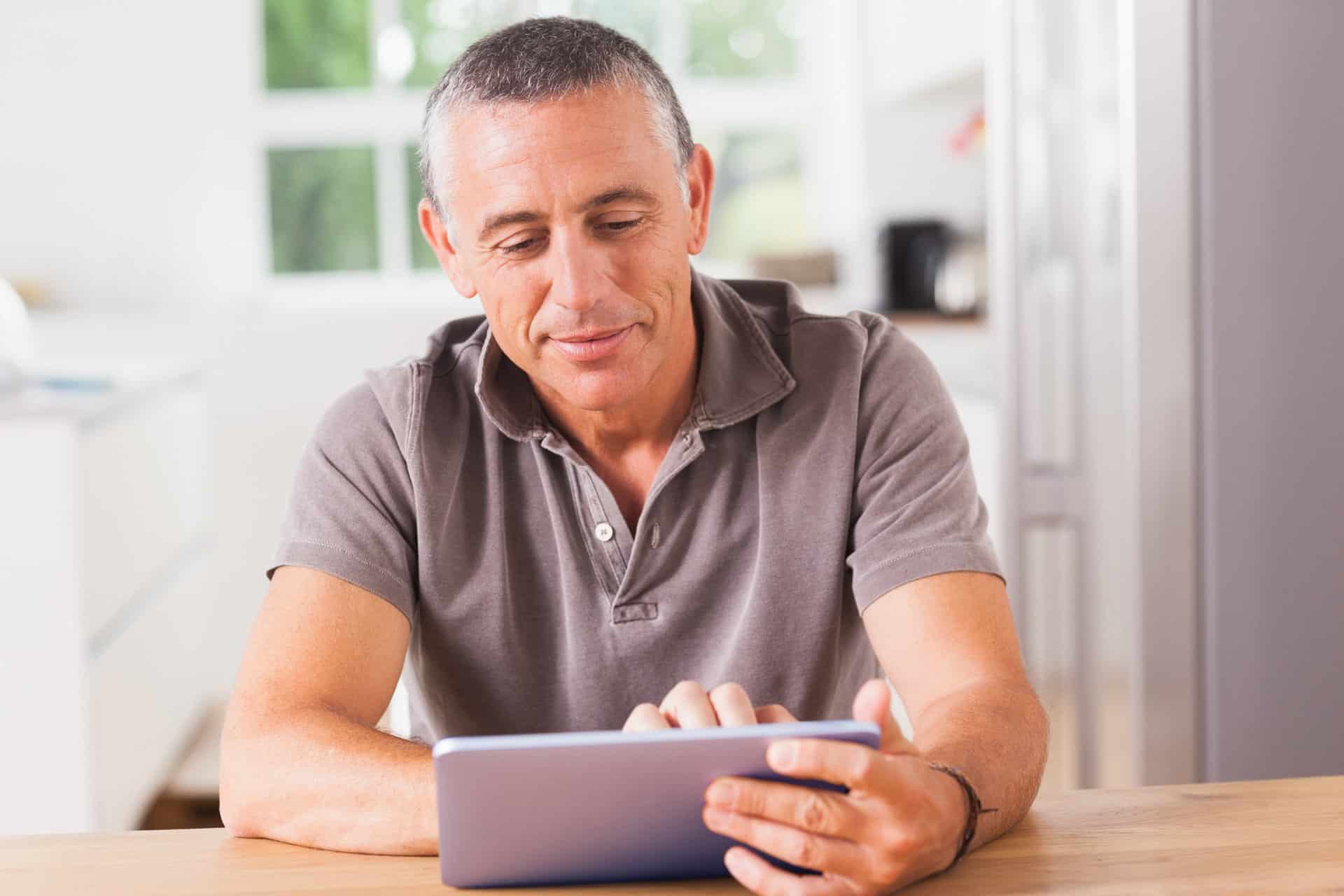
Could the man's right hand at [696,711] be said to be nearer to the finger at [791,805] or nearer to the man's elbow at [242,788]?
the finger at [791,805]

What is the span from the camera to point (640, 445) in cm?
154

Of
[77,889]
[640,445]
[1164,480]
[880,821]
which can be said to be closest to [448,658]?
[640,445]

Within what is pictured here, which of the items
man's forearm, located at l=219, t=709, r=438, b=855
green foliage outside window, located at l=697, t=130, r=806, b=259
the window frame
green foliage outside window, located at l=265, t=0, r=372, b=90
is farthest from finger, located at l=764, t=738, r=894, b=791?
green foliage outside window, located at l=265, t=0, r=372, b=90

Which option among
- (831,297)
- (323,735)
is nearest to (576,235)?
(323,735)

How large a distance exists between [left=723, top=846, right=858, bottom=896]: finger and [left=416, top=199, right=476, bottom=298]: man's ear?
756 millimetres

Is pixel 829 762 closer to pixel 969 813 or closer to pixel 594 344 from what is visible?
pixel 969 813

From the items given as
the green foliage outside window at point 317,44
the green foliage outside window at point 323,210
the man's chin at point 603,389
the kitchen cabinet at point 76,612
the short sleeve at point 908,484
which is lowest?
the kitchen cabinet at point 76,612

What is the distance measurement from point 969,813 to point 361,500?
2.37 feet

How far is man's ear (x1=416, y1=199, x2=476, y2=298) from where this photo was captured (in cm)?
150

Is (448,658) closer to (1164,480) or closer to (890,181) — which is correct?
(1164,480)

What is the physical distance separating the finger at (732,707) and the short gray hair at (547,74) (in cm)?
61

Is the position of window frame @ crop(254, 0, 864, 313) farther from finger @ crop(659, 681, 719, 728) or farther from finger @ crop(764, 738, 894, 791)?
finger @ crop(764, 738, 894, 791)

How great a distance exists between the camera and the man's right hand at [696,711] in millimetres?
1028

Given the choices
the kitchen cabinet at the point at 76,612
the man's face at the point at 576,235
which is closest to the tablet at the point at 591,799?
the man's face at the point at 576,235
